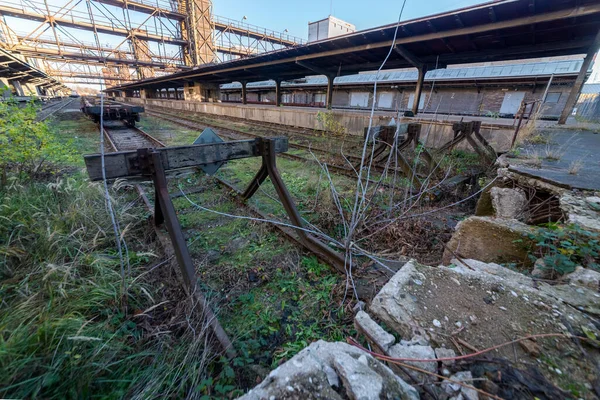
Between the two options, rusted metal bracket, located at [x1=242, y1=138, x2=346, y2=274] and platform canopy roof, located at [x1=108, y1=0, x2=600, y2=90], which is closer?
rusted metal bracket, located at [x1=242, y1=138, x2=346, y2=274]

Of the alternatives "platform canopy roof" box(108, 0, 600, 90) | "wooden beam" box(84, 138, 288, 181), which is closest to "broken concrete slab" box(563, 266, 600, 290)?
"wooden beam" box(84, 138, 288, 181)

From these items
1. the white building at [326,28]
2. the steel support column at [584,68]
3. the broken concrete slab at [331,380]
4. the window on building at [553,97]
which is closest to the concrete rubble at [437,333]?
the broken concrete slab at [331,380]

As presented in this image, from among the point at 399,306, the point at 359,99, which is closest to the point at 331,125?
the point at 399,306

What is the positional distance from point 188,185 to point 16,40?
46520 millimetres

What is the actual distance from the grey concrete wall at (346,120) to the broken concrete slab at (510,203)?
134 centimetres

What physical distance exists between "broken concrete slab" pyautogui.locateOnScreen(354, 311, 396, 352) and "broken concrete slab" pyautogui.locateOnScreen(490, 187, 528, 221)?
9.07 ft

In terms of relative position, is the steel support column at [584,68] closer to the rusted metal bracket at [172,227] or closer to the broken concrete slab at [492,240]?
the broken concrete slab at [492,240]

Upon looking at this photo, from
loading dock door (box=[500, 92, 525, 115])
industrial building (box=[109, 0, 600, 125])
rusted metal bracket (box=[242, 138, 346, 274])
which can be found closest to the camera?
rusted metal bracket (box=[242, 138, 346, 274])

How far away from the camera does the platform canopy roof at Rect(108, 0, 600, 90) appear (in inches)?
270

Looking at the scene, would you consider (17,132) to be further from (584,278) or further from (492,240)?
(584,278)

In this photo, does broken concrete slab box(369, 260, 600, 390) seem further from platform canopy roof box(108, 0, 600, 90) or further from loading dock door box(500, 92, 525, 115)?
loading dock door box(500, 92, 525, 115)

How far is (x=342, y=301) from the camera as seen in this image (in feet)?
7.16

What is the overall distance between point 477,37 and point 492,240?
1041 cm

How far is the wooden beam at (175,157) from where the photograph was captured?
2.05 meters
